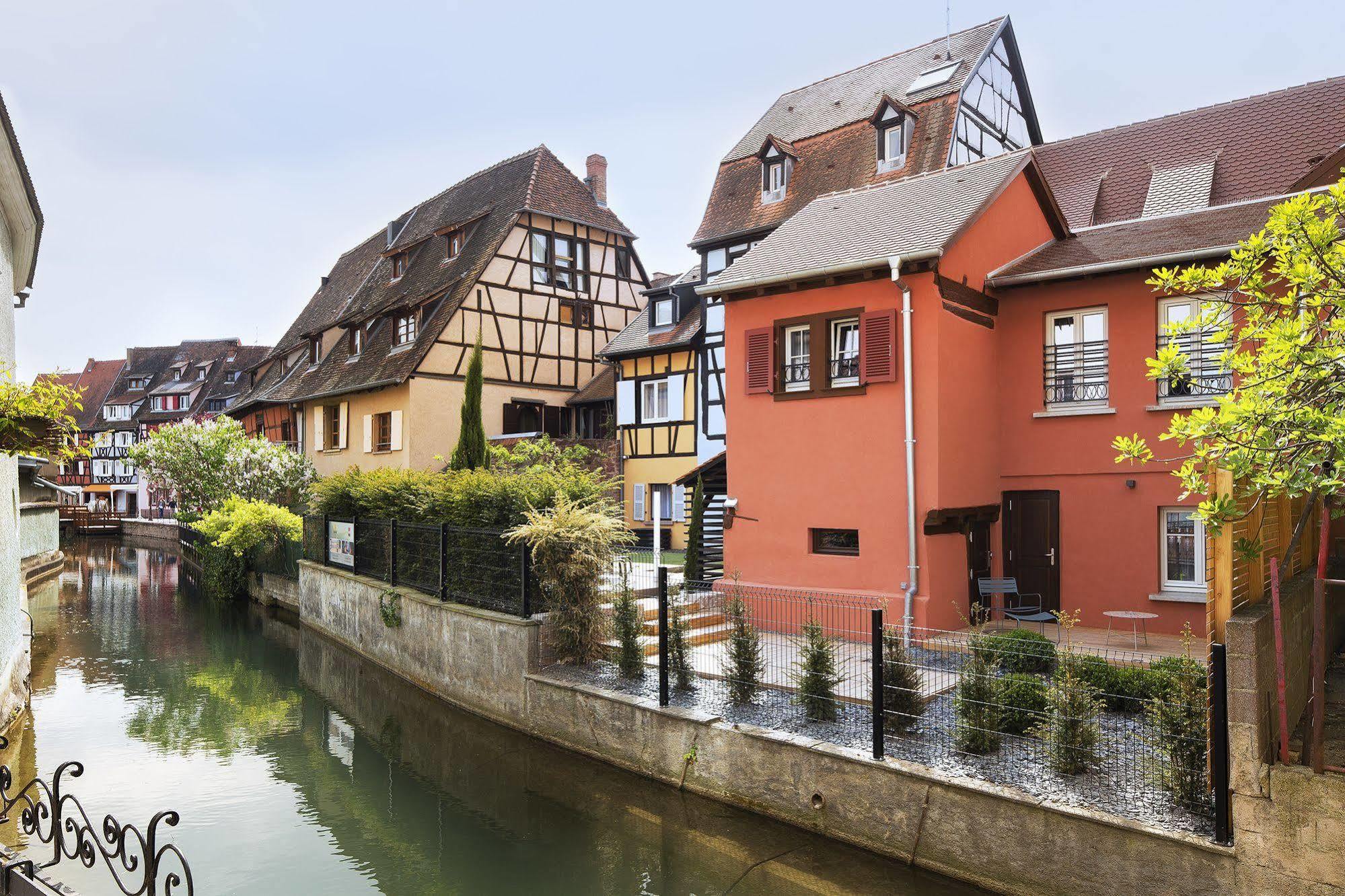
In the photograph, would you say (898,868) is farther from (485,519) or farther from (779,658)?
(485,519)

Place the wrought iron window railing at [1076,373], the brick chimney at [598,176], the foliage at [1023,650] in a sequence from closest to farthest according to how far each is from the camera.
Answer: the foliage at [1023,650] < the wrought iron window railing at [1076,373] < the brick chimney at [598,176]

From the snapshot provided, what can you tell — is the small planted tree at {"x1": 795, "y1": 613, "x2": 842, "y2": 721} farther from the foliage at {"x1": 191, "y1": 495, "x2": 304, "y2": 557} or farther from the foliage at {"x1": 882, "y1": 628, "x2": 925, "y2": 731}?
the foliage at {"x1": 191, "y1": 495, "x2": 304, "y2": 557}

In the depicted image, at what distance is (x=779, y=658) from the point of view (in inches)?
424

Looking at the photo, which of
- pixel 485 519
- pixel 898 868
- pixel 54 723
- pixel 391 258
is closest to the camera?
pixel 898 868

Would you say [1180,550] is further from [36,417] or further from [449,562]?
[36,417]

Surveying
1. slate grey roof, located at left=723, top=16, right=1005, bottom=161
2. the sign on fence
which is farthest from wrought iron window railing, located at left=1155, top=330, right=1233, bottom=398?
the sign on fence

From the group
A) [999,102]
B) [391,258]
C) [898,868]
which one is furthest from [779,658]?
[391,258]

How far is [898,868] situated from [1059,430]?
26.3 feet

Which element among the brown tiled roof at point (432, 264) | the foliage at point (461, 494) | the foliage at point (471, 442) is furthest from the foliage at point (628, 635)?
the brown tiled roof at point (432, 264)

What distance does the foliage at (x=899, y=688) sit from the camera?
321 inches

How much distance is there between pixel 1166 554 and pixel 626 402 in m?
16.0

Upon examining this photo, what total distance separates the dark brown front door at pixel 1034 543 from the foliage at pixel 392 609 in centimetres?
961

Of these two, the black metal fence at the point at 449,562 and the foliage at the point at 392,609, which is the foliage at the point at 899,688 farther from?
the foliage at the point at 392,609

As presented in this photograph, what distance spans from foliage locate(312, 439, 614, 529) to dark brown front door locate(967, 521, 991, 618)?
529 centimetres
